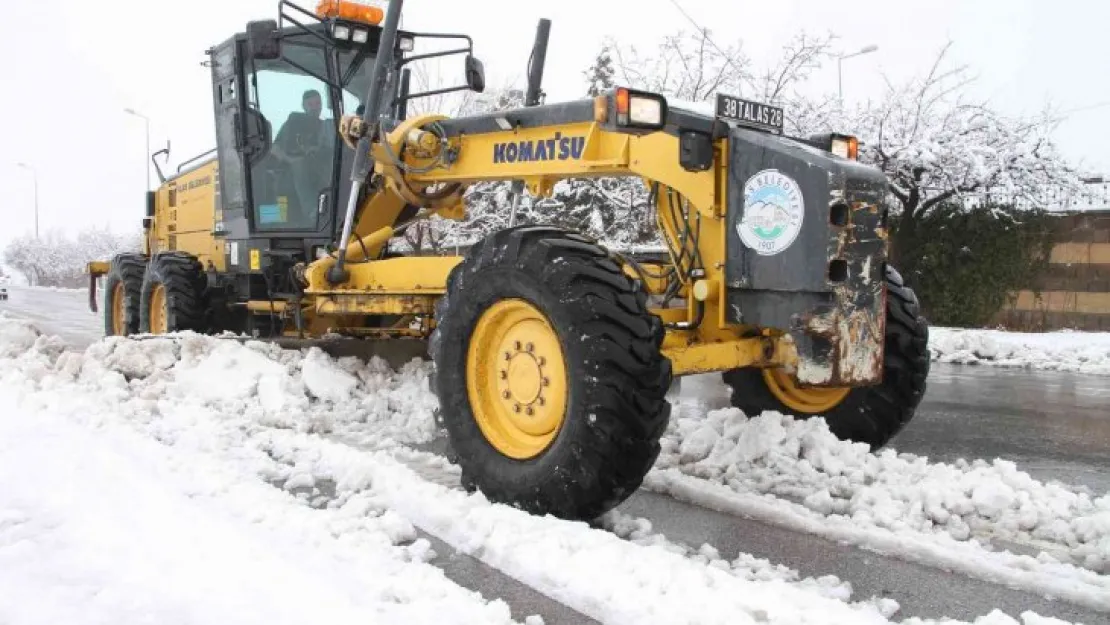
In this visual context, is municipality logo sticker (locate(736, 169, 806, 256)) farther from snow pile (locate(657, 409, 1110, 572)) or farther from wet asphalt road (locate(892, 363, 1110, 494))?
wet asphalt road (locate(892, 363, 1110, 494))

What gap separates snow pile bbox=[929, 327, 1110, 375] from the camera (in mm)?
9672

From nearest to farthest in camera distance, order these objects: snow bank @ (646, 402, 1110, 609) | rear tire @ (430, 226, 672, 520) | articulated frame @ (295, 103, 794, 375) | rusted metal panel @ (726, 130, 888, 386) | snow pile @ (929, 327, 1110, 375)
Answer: snow bank @ (646, 402, 1110, 609), rear tire @ (430, 226, 672, 520), rusted metal panel @ (726, 130, 888, 386), articulated frame @ (295, 103, 794, 375), snow pile @ (929, 327, 1110, 375)

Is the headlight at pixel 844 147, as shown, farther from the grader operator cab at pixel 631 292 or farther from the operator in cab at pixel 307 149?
the operator in cab at pixel 307 149

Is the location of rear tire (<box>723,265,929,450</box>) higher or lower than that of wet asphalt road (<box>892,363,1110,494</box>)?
higher

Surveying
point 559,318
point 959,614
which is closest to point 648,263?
point 559,318

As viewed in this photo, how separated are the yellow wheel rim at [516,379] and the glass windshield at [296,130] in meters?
3.95

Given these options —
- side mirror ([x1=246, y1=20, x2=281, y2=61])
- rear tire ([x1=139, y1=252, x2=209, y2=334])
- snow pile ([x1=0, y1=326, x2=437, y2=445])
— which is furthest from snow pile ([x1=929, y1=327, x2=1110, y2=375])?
rear tire ([x1=139, y1=252, x2=209, y2=334])

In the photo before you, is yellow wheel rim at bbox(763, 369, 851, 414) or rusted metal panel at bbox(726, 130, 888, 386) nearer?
rusted metal panel at bbox(726, 130, 888, 386)

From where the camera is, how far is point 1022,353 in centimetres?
1034

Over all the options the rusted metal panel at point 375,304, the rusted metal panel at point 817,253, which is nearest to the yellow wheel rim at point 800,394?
the rusted metal panel at point 817,253

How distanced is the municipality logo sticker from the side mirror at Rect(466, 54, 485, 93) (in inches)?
126

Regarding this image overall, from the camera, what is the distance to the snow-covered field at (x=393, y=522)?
277cm

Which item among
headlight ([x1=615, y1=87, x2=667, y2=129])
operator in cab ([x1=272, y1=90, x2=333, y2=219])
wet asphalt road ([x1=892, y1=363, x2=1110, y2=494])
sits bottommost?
wet asphalt road ([x1=892, y1=363, x2=1110, y2=494])

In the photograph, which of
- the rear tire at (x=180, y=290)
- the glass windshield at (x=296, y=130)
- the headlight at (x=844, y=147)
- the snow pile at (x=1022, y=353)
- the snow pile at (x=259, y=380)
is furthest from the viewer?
the snow pile at (x=1022, y=353)
